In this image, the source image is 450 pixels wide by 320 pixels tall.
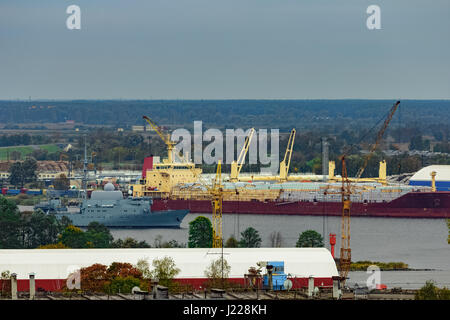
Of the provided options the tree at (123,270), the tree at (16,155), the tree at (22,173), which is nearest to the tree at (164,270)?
the tree at (123,270)

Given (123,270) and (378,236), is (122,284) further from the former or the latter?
(378,236)

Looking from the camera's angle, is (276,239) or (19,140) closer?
(276,239)

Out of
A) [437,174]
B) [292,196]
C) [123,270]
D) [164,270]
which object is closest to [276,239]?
[164,270]

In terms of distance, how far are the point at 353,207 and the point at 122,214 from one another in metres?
9.78

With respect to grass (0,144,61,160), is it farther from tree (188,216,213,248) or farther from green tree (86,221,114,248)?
tree (188,216,213,248)

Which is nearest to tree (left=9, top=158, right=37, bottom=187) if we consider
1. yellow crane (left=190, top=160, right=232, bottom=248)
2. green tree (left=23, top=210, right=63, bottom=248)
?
yellow crane (left=190, top=160, right=232, bottom=248)

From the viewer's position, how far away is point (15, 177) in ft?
234

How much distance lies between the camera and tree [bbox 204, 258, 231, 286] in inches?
915

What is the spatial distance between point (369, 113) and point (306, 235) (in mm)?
100526

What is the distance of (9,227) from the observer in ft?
121

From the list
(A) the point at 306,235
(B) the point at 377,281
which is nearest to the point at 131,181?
(A) the point at 306,235

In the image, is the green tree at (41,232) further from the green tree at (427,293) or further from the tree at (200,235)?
the green tree at (427,293)

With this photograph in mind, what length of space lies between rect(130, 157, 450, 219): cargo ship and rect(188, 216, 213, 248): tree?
1501cm
